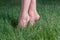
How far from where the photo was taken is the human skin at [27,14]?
2081 millimetres

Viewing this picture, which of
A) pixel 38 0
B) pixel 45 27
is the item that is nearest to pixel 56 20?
pixel 45 27

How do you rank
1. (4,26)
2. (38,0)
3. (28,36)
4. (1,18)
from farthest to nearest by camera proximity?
(38,0) → (1,18) → (4,26) → (28,36)

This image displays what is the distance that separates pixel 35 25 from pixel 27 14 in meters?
0.12

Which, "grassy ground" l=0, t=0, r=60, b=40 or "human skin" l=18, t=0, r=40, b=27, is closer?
"grassy ground" l=0, t=0, r=60, b=40

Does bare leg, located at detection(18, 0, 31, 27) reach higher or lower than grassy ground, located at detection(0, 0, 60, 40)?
higher

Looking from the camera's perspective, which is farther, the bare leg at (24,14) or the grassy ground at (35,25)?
the bare leg at (24,14)

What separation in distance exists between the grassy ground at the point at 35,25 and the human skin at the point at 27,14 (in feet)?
0.17

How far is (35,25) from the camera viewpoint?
2.13m

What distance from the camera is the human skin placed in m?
2.08

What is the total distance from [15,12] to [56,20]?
468 mm

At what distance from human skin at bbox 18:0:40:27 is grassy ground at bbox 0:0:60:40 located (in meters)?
0.05

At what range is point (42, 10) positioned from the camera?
2.64m

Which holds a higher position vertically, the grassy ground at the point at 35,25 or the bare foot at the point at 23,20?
the bare foot at the point at 23,20

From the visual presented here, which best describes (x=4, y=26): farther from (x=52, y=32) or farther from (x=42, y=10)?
(x=42, y=10)
